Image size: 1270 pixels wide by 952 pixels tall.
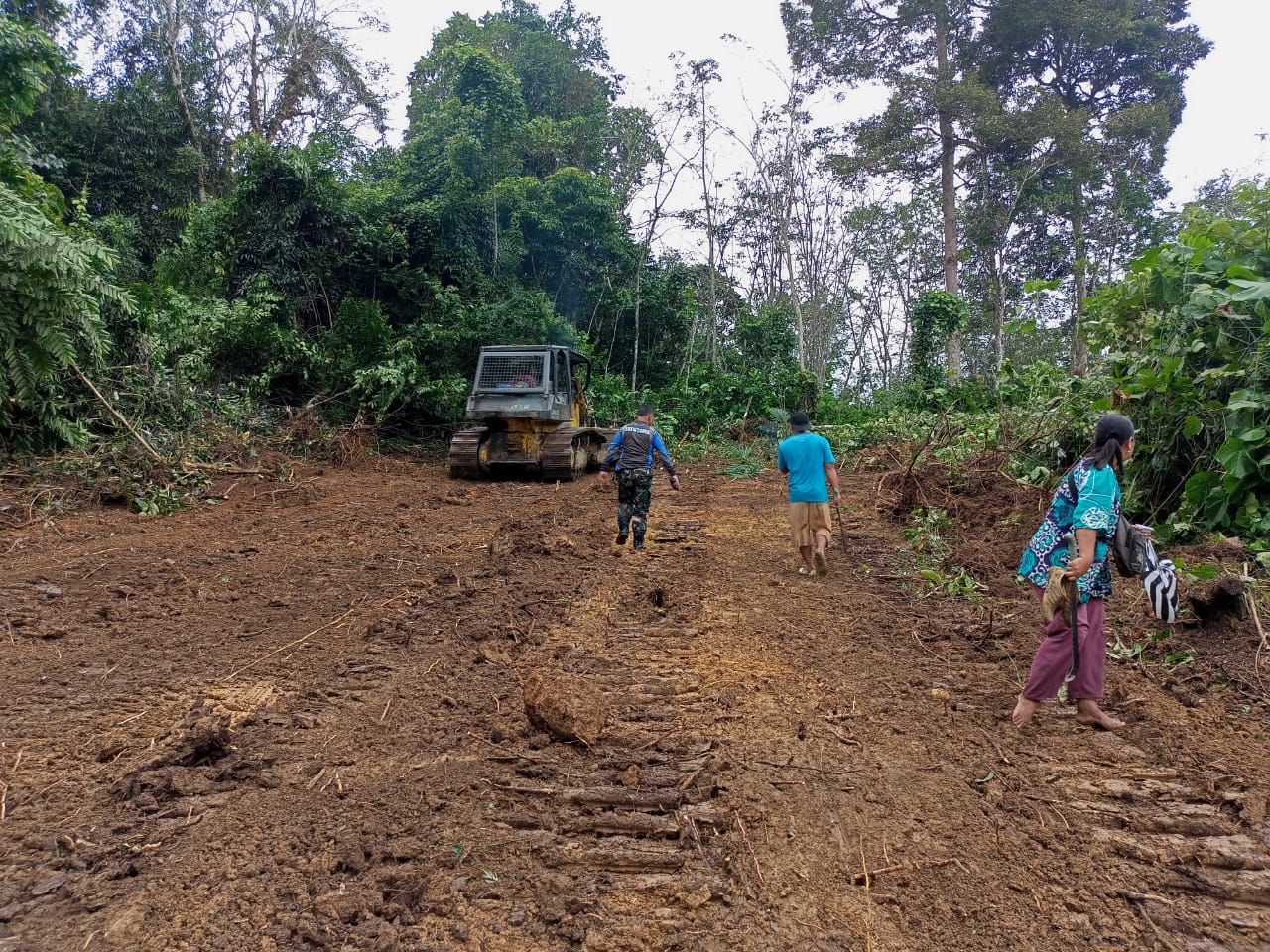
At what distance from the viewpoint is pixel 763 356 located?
85.6 ft

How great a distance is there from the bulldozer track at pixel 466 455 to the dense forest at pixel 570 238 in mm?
3684

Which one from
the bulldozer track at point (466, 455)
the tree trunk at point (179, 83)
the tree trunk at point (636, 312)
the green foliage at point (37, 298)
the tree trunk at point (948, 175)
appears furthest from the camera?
the tree trunk at point (636, 312)

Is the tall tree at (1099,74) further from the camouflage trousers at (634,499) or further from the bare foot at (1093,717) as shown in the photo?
the bare foot at (1093,717)

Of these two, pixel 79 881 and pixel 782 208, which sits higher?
pixel 782 208

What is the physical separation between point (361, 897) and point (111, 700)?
258 centimetres

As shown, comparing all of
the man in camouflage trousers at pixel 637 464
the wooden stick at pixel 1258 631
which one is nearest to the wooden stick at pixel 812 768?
the wooden stick at pixel 1258 631

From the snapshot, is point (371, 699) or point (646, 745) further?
point (371, 699)

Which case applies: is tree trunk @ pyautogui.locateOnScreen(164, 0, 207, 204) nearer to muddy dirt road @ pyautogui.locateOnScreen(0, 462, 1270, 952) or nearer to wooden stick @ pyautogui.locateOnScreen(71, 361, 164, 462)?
wooden stick @ pyautogui.locateOnScreen(71, 361, 164, 462)

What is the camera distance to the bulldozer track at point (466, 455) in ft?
45.4

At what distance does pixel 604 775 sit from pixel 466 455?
35.7 ft

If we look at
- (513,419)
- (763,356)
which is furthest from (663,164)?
(513,419)

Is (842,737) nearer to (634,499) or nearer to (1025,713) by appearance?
(1025,713)

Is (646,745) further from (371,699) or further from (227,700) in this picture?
(227,700)

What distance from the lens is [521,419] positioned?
13805mm
